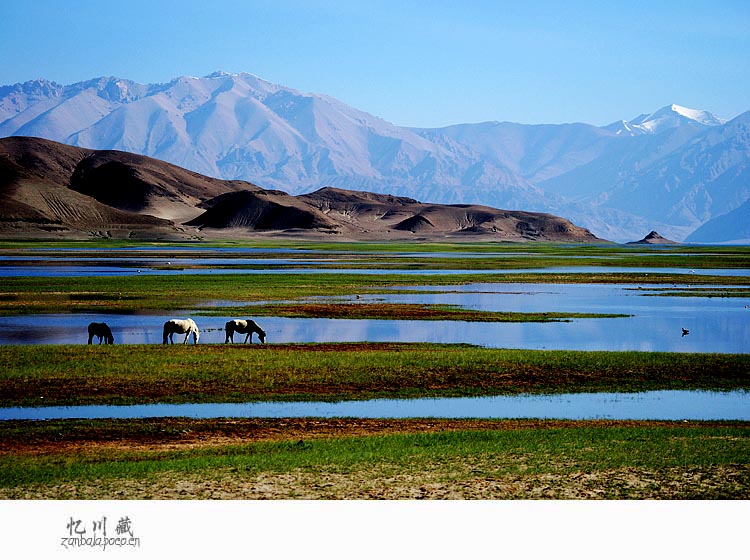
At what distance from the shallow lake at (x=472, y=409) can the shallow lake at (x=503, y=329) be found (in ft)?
36.2

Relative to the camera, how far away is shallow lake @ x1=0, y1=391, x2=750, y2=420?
987 inches

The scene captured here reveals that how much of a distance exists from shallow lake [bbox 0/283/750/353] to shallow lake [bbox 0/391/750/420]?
36.2ft

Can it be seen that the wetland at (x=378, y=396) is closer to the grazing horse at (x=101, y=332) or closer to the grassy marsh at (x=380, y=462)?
the grassy marsh at (x=380, y=462)

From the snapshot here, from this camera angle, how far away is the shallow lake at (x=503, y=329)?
40875mm

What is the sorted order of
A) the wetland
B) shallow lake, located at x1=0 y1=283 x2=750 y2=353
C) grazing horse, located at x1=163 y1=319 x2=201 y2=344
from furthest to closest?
shallow lake, located at x1=0 y1=283 x2=750 y2=353 < grazing horse, located at x1=163 y1=319 x2=201 y2=344 < the wetland

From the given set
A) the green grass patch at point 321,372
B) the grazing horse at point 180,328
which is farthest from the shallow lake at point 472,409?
the grazing horse at point 180,328

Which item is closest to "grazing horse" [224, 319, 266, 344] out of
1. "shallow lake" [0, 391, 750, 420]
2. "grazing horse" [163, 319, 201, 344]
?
"grazing horse" [163, 319, 201, 344]

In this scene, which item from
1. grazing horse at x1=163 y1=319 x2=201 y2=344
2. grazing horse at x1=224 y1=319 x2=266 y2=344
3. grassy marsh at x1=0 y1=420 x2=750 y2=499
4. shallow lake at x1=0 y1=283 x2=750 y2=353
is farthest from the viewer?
shallow lake at x1=0 y1=283 x2=750 y2=353

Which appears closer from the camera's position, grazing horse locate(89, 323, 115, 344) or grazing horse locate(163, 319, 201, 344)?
grazing horse locate(163, 319, 201, 344)

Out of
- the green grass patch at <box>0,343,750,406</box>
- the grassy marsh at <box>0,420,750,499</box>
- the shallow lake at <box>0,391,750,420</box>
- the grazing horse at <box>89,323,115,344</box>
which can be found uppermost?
the grazing horse at <box>89,323,115,344</box>

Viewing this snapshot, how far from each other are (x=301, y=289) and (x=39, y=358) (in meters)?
37.7

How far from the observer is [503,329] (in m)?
46.5

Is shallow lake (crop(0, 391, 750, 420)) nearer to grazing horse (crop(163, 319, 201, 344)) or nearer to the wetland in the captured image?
the wetland

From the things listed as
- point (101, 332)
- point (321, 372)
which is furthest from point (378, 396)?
point (101, 332)
